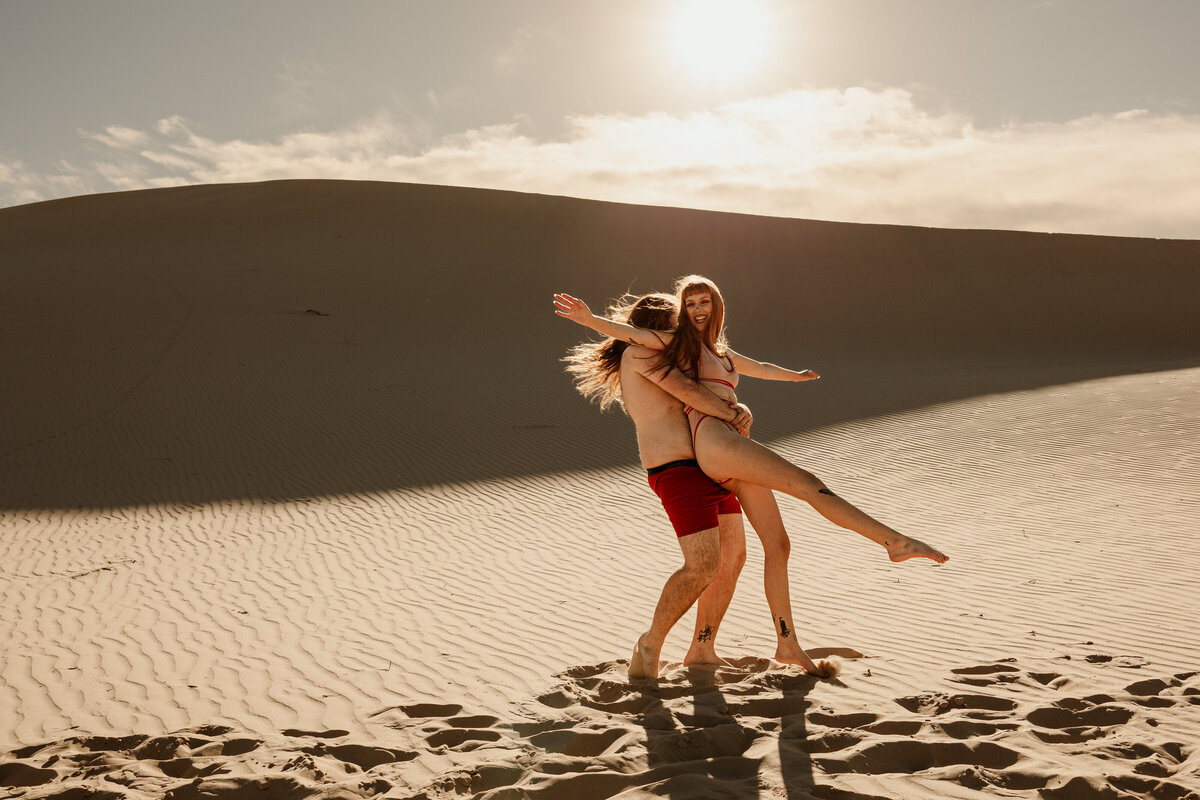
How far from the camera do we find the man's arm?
13.7 feet

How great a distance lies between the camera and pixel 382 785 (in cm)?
333

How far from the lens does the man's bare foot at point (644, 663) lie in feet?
14.3

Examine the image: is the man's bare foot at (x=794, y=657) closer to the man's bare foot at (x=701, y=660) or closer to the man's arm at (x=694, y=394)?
the man's bare foot at (x=701, y=660)

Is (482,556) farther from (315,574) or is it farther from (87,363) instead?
(87,363)

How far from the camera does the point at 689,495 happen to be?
4.22 metres

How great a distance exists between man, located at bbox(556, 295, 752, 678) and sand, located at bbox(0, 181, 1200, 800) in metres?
0.26

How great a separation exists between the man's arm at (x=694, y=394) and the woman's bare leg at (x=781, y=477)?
0.24ft

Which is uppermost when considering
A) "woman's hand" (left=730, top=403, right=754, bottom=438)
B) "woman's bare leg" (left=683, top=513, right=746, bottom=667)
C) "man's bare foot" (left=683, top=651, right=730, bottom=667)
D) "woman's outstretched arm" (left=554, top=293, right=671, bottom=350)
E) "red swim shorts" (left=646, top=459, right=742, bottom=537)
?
"woman's outstretched arm" (left=554, top=293, right=671, bottom=350)

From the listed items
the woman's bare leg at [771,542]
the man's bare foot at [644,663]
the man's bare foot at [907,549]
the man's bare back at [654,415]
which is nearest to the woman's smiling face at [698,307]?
the man's bare back at [654,415]

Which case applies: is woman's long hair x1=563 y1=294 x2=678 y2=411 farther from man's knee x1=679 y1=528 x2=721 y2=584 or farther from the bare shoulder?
man's knee x1=679 y1=528 x2=721 y2=584

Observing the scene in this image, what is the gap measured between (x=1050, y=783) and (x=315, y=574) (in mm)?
6423

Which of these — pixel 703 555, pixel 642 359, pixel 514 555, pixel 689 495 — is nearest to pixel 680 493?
pixel 689 495

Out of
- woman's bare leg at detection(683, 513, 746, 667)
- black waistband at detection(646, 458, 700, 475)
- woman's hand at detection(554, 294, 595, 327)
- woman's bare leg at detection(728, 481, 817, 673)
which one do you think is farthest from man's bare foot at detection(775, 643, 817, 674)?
woman's hand at detection(554, 294, 595, 327)

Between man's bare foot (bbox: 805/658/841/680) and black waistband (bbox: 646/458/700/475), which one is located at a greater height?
black waistband (bbox: 646/458/700/475)
